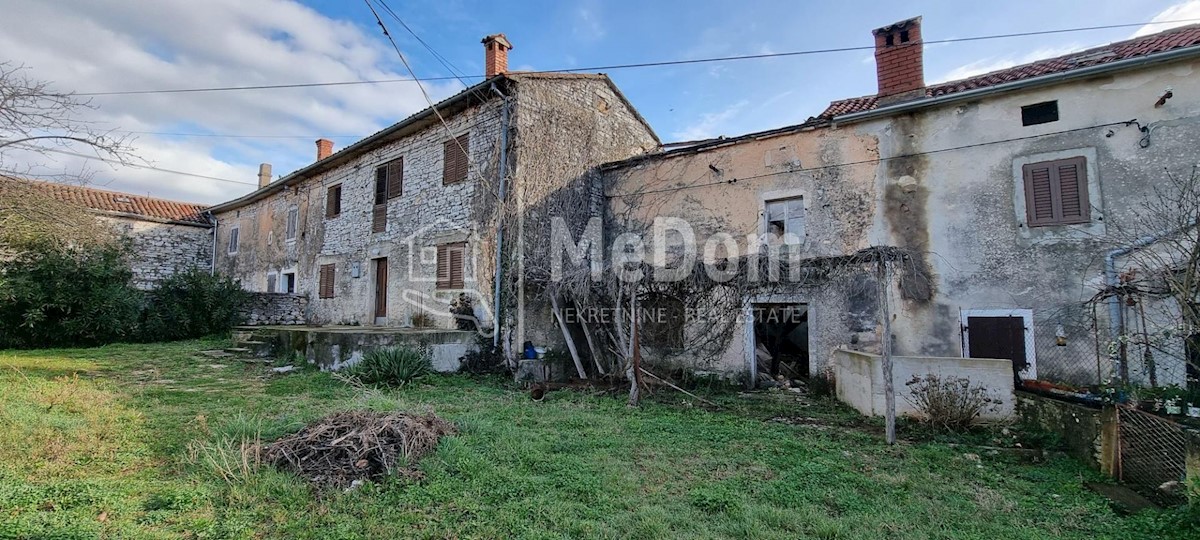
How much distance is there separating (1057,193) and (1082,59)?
9.00 feet

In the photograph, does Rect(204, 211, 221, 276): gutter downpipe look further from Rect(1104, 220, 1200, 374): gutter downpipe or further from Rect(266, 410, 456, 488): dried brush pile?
Rect(1104, 220, 1200, 374): gutter downpipe

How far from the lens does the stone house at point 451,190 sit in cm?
991

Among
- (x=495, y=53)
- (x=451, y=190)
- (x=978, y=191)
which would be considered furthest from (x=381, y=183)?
(x=978, y=191)

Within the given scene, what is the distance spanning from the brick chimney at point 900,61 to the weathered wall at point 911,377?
4731 mm

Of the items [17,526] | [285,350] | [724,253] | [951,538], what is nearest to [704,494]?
[951,538]

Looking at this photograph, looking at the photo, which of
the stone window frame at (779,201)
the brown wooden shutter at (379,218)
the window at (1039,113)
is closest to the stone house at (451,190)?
the brown wooden shutter at (379,218)

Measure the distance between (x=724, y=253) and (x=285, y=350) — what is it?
29.5ft

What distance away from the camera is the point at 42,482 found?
3.54m

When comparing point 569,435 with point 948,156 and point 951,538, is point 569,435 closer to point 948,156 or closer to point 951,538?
point 951,538

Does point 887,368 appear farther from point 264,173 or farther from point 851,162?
point 264,173

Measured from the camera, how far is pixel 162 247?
1938 centimetres

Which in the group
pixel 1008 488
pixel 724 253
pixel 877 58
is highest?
pixel 877 58

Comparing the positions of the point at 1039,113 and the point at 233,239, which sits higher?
the point at 1039,113

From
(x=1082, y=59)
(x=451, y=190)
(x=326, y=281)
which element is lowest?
(x=326, y=281)
